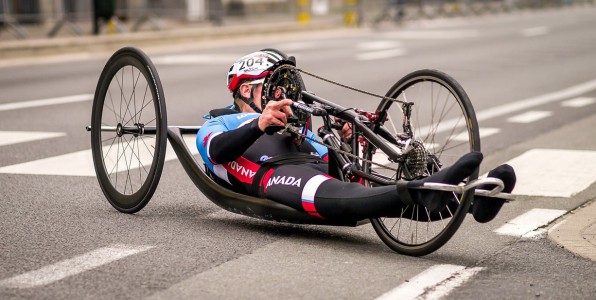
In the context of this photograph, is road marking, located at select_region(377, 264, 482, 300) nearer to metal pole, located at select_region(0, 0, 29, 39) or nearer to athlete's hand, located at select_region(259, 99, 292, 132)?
athlete's hand, located at select_region(259, 99, 292, 132)

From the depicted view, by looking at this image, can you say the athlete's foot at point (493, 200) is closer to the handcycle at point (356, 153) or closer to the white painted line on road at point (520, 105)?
the handcycle at point (356, 153)

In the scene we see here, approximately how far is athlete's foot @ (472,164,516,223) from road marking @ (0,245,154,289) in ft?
5.34

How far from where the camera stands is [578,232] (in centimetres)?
584

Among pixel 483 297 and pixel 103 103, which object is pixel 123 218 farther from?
pixel 483 297

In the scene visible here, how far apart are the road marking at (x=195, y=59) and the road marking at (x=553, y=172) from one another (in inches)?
419

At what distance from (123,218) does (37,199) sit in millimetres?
866

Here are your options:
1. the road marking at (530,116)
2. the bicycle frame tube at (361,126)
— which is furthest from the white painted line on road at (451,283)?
the road marking at (530,116)

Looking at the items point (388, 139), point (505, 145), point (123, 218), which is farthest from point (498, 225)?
point (505, 145)

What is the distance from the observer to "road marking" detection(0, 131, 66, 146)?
9.51 m

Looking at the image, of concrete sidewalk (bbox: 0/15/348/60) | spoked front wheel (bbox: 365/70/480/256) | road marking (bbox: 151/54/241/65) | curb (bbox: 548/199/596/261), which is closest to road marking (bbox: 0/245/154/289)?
spoked front wheel (bbox: 365/70/480/256)

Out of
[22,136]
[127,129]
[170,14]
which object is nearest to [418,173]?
[127,129]

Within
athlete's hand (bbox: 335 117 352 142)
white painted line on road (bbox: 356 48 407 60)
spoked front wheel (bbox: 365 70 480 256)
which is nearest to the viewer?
spoked front wheel (bbox: 365 70 480 256)

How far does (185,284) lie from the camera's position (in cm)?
468

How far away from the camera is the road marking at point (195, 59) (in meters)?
19.0
